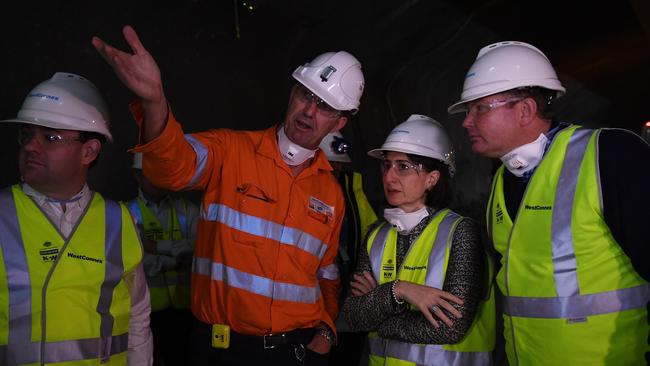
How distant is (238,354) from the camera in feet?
7.91

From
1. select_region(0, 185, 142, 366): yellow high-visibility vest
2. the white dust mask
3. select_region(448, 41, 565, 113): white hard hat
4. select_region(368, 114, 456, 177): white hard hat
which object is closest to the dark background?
select_region(0, 185, 142, 366): yellow high-visibility vest

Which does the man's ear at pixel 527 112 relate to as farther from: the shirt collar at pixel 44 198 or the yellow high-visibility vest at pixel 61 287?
the shirt collar at pixel 44 198

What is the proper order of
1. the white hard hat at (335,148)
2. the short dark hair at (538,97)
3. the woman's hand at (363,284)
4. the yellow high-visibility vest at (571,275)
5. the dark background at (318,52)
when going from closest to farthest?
the yellow high-visibility vest at (571,275) → the short dark hair at (538,97) → the woman's hand at (363,284) → the dark background at (318,52) → the white hard hat at (335,148)

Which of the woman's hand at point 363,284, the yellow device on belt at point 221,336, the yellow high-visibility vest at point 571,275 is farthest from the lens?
the woman's hand at point 363,284

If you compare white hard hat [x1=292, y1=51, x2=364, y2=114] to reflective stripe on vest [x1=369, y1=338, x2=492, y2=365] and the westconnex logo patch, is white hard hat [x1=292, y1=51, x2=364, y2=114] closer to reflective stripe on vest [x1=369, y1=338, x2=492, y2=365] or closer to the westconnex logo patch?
the westconnex logo patch

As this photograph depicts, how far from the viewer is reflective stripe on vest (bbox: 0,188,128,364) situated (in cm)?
195

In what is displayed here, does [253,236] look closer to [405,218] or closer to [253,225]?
[253,225]

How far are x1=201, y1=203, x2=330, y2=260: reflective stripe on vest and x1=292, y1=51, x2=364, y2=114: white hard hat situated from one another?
0.66 m

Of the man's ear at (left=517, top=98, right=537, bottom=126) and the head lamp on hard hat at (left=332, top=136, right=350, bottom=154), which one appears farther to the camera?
the head lamp on hard hat at (left=332, top=136, right=350, bottom=154)

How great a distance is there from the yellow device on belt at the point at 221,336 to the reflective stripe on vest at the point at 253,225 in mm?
418

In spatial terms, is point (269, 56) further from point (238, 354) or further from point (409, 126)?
point (238, 354)

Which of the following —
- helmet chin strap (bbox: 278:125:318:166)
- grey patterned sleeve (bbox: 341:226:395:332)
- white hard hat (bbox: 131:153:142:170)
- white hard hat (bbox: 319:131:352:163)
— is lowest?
grey patterned sleeve (bbox: 341:226:395:332)

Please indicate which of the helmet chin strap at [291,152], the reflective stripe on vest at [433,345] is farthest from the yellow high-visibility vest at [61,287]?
the reflective stripe on vest at [433,345]

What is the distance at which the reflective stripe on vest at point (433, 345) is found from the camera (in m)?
2.40
